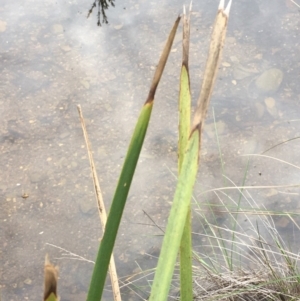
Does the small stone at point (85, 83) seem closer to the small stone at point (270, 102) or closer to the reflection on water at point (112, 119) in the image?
the reflection on water at point (112, 119)

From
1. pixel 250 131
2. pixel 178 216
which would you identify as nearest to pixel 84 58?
pixel 250 131

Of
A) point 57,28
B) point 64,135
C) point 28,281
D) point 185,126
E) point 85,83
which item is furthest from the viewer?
point 57,28

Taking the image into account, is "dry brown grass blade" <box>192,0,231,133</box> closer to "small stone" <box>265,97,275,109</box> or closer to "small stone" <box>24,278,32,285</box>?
"small stone" <box>24,278,32,285</box>

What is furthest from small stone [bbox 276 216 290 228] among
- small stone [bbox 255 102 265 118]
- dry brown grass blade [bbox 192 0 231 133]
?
dry brown grass blade [bbox 192 0 231 133]

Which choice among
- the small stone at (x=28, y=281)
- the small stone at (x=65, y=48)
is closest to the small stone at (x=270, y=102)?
the small stone at (x=65, y=48)

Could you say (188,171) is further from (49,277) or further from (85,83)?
(85,83)

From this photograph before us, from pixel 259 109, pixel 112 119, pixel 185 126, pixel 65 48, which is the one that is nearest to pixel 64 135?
pixel 112 119
